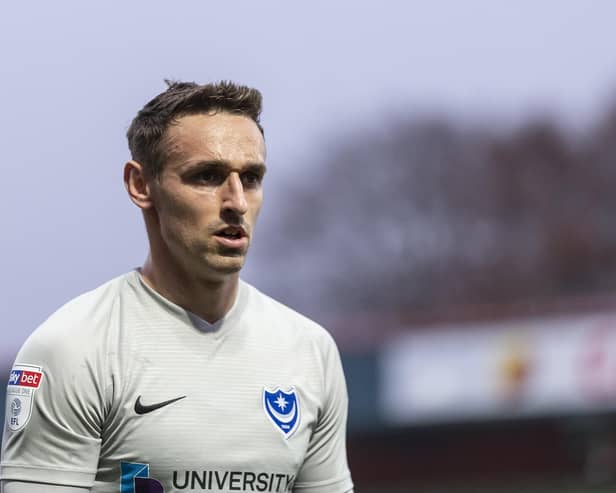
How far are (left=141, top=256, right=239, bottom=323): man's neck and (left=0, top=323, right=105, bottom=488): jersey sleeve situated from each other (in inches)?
16.7

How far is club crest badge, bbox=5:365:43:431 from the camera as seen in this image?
4.66 metres

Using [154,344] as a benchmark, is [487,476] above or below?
below

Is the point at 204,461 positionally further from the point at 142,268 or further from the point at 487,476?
the point at 487,476

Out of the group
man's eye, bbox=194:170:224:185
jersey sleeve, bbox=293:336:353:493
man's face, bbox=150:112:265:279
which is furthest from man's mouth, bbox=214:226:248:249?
jersey sleeve, bbox=293:336:353:493

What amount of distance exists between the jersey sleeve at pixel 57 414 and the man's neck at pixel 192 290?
42 cm

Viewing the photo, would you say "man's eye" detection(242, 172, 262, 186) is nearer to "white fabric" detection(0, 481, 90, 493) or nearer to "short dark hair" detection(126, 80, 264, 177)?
"short dark hair" detection(126, 80, 264, 177)

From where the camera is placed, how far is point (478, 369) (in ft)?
96.5

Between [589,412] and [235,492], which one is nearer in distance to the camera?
[235,492]

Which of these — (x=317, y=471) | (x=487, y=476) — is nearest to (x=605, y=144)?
(x=487, y=476)

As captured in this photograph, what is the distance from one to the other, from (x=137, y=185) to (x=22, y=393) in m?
0.80

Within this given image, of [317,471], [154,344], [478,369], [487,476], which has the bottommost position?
[487,476]

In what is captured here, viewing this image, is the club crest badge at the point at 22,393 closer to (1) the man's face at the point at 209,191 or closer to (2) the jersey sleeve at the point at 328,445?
(1) the man's face at the point at 209,191

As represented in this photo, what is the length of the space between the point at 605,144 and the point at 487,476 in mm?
37084

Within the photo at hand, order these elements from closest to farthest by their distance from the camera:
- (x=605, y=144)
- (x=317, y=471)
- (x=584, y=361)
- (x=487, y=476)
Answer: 1. (x=317, y=471)
2. (x=584, y=361)
3. (x=487, y=476)
4. (x=605, y=144)
